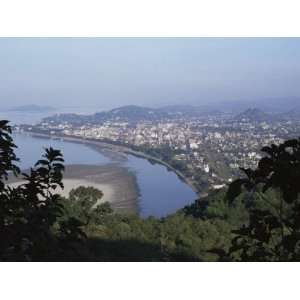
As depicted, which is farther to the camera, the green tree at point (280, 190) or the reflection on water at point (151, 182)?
the reflection on water at point (151, 182)

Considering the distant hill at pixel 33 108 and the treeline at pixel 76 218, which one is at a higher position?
the distant hill at pixel 33 108

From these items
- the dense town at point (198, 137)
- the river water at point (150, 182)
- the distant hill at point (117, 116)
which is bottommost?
the river water at point (150, 182)

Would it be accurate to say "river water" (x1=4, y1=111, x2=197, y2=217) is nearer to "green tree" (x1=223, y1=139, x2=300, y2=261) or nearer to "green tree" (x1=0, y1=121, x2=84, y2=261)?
"green tree" (x1=0, y1=121, x2=84, y2=261)

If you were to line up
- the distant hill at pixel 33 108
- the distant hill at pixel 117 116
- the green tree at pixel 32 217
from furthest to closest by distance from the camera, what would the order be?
the distant hill at pixel 117 116
the distant hill at pixel 33 108
the green tree at pixel 32 217

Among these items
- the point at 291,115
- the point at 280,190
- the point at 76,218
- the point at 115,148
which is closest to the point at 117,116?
the point at 115,148

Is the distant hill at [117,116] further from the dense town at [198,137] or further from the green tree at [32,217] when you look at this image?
the green tree at [32,217]

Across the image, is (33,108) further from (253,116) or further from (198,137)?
(253,116)

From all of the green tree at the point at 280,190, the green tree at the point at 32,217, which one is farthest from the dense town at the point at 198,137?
the green tree at the point at 280,190
